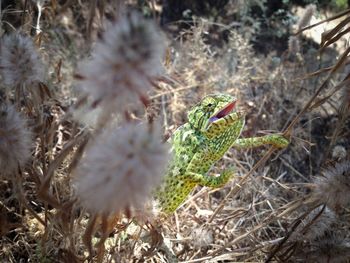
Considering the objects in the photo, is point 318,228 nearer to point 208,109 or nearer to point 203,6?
point 208,109

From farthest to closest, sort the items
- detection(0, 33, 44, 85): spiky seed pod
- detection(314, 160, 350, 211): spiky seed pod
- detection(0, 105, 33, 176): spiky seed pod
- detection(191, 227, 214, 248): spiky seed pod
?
1. detection(191, 227, 214, 248): spiky seed pod
2. detection(314, 160, 350, 211): spiky seed pod
3. detection(0, 33, 44, 85): spiky seed pod
4. detection(0, 105, 33, 176): spiky seed pod

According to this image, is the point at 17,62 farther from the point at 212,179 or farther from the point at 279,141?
the point at 279,141

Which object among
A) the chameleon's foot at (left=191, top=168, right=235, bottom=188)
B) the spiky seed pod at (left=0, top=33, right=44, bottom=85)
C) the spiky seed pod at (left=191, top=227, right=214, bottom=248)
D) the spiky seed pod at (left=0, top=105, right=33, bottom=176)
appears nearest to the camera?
the spiky seed pod at (left=0, top=105, right=33, bottom=176)

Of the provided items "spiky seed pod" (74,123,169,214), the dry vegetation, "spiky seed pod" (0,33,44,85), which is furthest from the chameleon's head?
"spiky seed pod" (74,123,169,214)

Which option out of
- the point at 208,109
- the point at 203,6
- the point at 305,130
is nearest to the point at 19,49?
the point at 208,109

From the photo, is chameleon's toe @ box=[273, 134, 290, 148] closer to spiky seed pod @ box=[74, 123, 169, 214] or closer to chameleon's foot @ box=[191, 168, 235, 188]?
chameleon's foot @ box=[191, 168, 235, 188]

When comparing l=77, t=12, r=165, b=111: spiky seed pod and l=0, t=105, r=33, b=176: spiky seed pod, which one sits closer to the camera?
l=77, t=12, r=165, b=111: spiky seed pod
